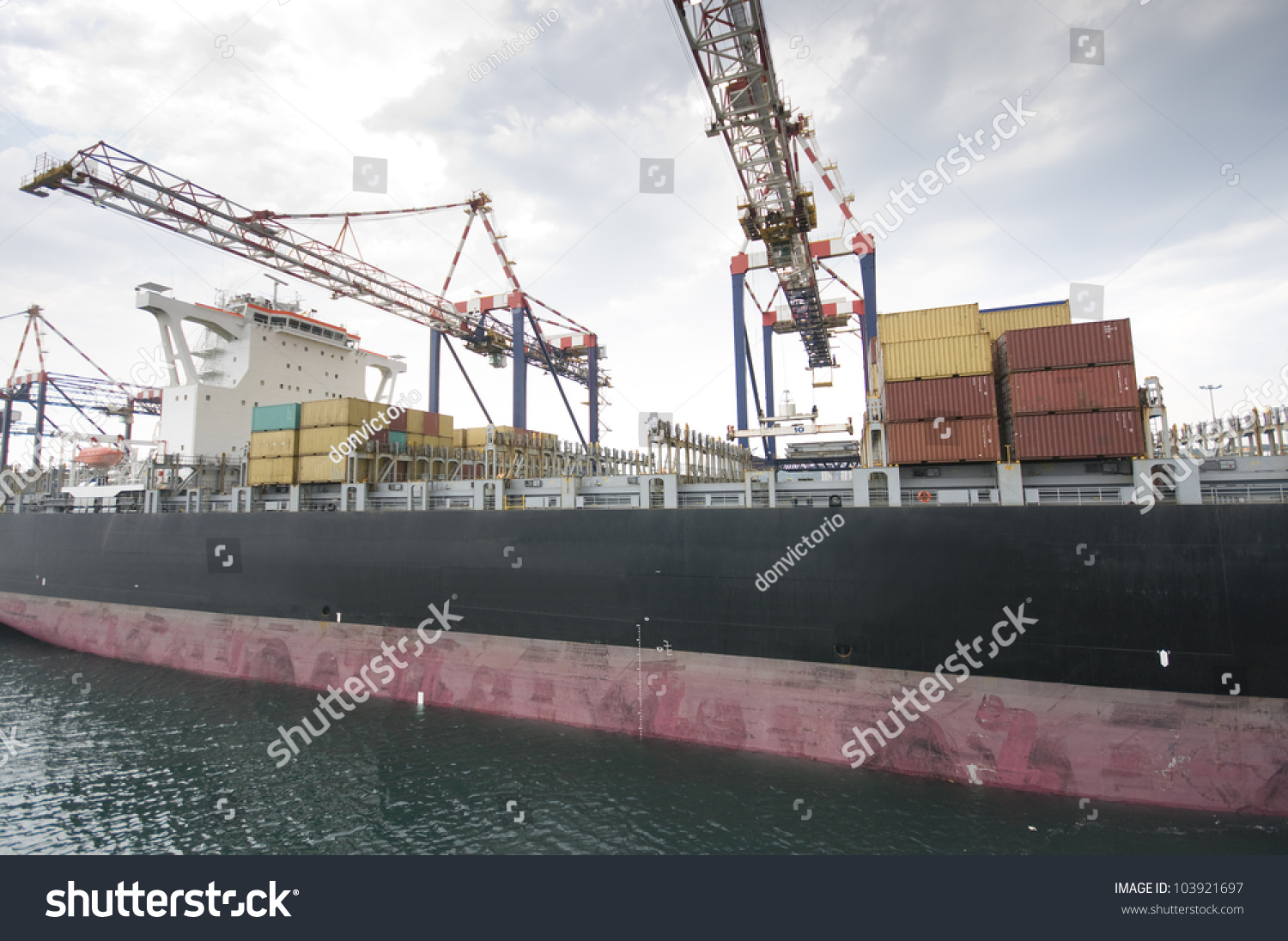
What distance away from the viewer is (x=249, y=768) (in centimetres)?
1332

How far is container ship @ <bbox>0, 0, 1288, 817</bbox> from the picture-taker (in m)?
11.6

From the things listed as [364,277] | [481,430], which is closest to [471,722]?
[481,430]

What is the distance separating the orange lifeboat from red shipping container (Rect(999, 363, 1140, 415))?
42492 millimetres

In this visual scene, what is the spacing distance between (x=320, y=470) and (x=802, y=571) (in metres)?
18.1

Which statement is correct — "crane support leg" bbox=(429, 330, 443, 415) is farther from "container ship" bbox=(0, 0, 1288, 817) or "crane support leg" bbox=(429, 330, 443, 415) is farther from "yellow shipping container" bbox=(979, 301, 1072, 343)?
"yellow shipping container" bbox=(979, 301, 1072, 343)

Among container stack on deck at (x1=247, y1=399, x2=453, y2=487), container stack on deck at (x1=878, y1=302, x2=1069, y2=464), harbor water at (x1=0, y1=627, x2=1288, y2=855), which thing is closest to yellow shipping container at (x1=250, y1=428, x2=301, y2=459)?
container stack on deck at (x1=247, y1=399, x2=453, y2=487)

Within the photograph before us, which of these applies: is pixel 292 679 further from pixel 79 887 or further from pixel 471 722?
pixel 79 887

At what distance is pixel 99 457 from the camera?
3112cm

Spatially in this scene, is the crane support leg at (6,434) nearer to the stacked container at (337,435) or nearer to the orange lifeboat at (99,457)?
the orange lifeboat at (99,457)

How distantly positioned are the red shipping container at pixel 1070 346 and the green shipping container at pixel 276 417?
80.1 ft

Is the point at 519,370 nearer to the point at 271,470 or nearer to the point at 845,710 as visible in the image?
the point at 271,470

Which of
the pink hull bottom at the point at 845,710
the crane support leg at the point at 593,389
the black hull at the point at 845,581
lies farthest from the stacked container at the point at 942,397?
the crane support leg at the point at 593,389

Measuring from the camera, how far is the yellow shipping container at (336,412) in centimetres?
2117

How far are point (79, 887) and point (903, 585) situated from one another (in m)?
14.8
